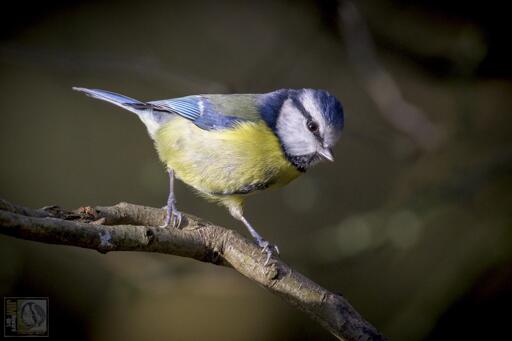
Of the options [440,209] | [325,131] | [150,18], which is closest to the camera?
[325,131]

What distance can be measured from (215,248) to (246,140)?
0.68m

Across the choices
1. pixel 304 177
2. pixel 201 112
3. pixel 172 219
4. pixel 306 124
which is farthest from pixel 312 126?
pixel 304 177

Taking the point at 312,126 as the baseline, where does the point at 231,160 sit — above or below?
below

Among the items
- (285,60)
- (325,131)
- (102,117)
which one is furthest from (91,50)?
(325,131)

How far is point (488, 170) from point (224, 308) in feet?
5.28

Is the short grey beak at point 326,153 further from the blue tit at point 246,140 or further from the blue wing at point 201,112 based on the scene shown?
the blue wing at point 201,112

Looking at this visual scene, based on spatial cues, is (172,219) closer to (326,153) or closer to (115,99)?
(326,153)

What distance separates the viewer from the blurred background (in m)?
3.18

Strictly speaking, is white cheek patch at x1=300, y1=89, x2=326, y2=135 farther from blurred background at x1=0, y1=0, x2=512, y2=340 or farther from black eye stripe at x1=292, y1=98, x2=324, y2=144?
blurred background at x1=0, y1=0, x2=512, y2=340

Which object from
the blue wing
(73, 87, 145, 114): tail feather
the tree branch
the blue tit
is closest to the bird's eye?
the blue tit

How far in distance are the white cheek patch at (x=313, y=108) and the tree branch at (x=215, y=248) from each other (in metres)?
0.67

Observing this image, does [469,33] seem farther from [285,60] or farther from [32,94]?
[32,94]

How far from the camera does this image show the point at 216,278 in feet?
11.0

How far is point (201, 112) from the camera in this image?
2.65 m
